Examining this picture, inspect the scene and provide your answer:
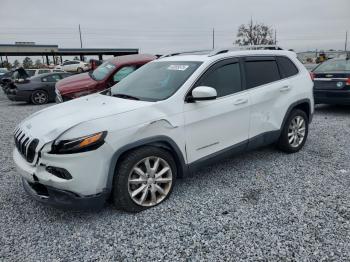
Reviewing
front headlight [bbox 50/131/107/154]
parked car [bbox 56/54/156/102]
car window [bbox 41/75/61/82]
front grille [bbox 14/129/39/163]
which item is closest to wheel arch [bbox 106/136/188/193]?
front headlight [bbox 50/131/107/154]

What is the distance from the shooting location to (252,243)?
258 cm

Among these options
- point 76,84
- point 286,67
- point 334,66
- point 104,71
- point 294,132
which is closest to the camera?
point 286,67

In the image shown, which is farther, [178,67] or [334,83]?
[334,83]

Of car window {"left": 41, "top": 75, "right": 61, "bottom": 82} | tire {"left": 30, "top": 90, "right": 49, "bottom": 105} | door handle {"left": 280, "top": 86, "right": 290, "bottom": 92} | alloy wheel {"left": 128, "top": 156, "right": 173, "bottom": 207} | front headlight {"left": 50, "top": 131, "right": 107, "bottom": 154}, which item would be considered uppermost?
door handle {"left": 280, "top": 86, "right": 290, "bottom": 92}

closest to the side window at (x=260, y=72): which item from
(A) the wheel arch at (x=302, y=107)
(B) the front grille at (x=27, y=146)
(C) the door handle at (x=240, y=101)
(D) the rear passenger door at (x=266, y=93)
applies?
(D) the rear passenger door at (x=266, y=93)

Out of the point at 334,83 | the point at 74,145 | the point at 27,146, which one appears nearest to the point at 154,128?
the point at 74,145

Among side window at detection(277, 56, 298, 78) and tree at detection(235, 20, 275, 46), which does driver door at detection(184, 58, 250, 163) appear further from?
tree at detection(235, 20, 275, 46)

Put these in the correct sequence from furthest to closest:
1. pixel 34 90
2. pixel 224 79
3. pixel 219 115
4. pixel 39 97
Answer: pixel 39 97, pixel 34 90, pixel 224 79, pixel 219 115

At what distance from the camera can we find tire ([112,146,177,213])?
2.88 meters

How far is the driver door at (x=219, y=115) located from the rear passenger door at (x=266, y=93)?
17 centimetres

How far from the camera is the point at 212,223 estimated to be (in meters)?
2.91

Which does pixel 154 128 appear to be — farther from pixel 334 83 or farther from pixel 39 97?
pixel 39 97

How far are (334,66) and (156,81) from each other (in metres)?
6.28

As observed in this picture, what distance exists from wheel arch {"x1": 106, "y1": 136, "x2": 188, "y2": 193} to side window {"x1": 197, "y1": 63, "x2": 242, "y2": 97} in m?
0.83
